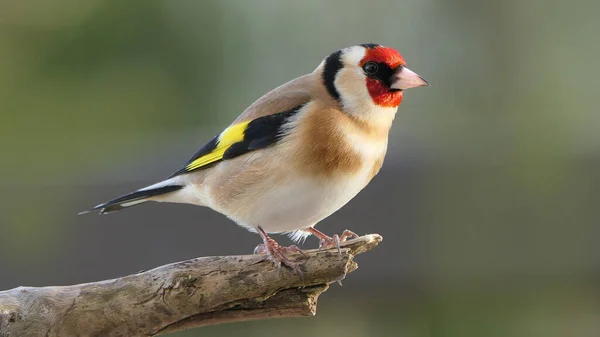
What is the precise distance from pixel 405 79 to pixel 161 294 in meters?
0.62

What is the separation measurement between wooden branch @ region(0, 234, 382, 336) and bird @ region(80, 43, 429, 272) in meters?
0.06

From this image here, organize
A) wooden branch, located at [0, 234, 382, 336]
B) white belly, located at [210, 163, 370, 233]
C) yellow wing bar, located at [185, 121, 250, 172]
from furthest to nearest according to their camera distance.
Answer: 1. yellow wing bar, located at [185, 121, 250, 172]
2. white belly, located at [210, 163, 370, 233]
3. wooden branch, located at [0, 234, 382, 336]

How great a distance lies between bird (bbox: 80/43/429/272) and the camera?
1497mm

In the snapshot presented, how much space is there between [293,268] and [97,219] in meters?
1.50

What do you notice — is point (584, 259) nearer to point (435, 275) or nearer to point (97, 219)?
point (435, 275)

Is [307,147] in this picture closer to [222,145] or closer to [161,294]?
[222,145]

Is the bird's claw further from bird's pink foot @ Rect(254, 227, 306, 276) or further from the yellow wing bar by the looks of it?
the yellow wing bar

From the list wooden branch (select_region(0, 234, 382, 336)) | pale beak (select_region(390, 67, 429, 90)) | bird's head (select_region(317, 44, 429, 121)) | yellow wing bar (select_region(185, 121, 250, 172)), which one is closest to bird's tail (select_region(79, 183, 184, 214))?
yellow wing bar (select_region(185, 121, 250, 172))

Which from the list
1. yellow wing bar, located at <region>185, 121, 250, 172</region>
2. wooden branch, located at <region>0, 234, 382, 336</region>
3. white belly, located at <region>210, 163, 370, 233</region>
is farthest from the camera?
yellow wing bar, located at <region>185, 121, 250, 172</region>

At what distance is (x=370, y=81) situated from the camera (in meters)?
1.58

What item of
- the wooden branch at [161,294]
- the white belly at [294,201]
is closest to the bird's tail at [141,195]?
the white belly at [294,201]

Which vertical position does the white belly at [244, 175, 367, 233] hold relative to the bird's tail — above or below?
above

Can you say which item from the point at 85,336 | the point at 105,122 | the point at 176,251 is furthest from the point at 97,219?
the point at 85,336

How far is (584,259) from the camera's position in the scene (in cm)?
286
